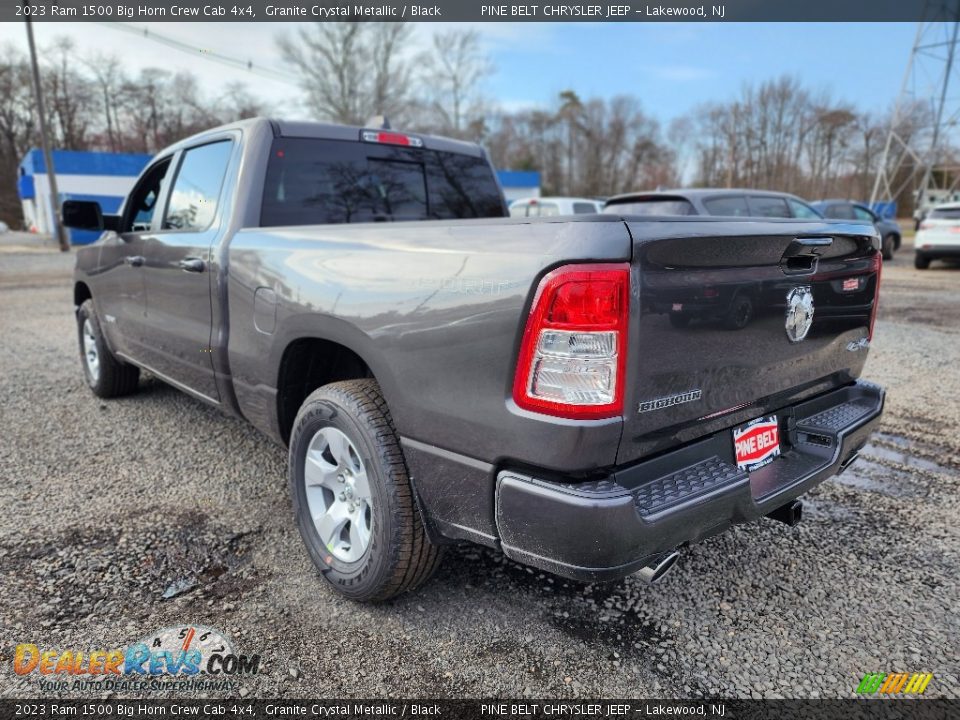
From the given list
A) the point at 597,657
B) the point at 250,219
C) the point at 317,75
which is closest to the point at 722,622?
the point at 597,657

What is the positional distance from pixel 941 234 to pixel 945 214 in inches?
17.8

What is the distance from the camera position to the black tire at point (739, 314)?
204cm

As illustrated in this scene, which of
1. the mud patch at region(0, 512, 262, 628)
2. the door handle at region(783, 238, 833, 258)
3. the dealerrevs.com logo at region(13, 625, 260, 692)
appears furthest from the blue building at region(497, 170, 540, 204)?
the dealerrevs.com logo at region(13, 625, 260, 692)

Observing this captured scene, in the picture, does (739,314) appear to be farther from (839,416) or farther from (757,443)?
(839,416)

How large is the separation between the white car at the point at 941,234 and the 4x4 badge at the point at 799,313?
15600mm

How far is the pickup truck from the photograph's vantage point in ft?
5.82

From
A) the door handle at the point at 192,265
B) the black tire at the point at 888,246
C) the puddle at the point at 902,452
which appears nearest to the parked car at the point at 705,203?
the puddle at the point at 902,452

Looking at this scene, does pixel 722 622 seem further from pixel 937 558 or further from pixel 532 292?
pixel 532 292

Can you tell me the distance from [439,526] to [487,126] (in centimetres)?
5864

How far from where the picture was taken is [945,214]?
578 inches

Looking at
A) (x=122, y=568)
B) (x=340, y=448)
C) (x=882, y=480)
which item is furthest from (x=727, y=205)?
(x=122, y=568)

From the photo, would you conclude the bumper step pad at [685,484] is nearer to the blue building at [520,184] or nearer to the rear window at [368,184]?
the rear window at [368,184]

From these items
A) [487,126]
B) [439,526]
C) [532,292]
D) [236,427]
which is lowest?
[236,427]

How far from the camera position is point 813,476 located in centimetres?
236
